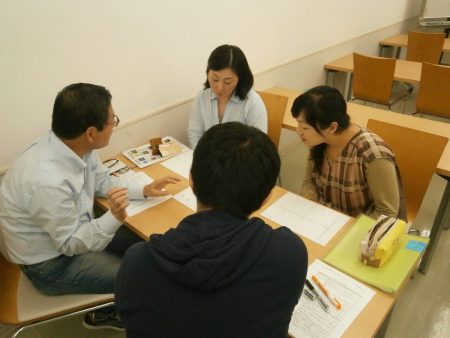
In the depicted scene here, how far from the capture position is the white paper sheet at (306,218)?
1.36 m

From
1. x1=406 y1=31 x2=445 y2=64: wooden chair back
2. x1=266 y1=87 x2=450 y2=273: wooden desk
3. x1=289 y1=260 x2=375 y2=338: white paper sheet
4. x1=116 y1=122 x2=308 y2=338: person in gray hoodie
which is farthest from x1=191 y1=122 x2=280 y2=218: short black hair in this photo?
x1=406 y1=31 x2=445 y2=64: wooden chair back

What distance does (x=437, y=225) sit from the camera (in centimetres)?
198

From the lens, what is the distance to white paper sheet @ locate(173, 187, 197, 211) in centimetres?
159

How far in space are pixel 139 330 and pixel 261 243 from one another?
32 centimetres

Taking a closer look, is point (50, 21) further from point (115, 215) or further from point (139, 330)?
point (139, 330)

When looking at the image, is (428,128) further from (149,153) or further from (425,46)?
(425,46)

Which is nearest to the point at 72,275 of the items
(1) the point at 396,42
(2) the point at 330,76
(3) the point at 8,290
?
(3) the point at 8,290

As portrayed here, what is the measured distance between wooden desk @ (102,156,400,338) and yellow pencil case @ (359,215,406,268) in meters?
0.10

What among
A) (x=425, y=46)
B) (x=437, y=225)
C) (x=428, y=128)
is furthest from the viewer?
(x=425, y=46)

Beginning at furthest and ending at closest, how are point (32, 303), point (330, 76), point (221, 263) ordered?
point (330, 76) < point (32, 303) < point (221, 263)

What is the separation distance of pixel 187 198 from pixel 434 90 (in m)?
2.63

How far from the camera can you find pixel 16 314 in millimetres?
1322

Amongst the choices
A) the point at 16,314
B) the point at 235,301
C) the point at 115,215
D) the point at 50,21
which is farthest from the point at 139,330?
the point at 50,21

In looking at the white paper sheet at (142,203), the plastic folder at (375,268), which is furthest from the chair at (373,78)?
the white paper sheet at (142,203)
